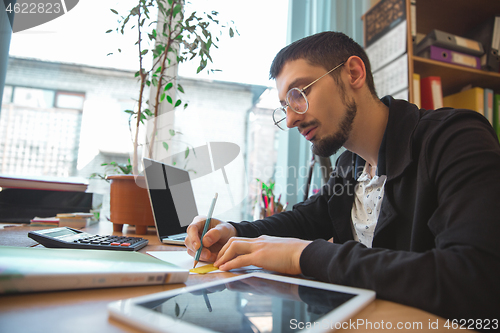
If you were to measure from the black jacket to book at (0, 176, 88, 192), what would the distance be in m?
0.86

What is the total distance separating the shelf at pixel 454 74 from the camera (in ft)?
5.53

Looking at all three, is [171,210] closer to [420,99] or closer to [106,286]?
[106,286]

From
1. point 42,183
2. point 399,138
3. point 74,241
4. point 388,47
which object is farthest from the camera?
point 388,47

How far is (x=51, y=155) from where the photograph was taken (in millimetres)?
1540

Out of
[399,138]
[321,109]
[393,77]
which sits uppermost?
[393,77]

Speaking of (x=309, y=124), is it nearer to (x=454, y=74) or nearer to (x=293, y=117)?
(x=293, y=117)

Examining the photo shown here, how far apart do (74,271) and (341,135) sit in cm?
81

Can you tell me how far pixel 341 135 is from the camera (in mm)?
958

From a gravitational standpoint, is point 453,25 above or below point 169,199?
above

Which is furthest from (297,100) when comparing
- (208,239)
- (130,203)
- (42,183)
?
(42,183)

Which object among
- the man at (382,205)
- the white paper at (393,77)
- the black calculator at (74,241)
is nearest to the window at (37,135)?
the black calculator at (74,241)

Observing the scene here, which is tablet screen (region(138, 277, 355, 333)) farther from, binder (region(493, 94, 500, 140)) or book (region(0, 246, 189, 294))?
binder (region(493, 94, 500, 140))

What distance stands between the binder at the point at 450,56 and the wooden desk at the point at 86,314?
1.75 metres

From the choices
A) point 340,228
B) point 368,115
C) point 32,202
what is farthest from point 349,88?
point 32,202
